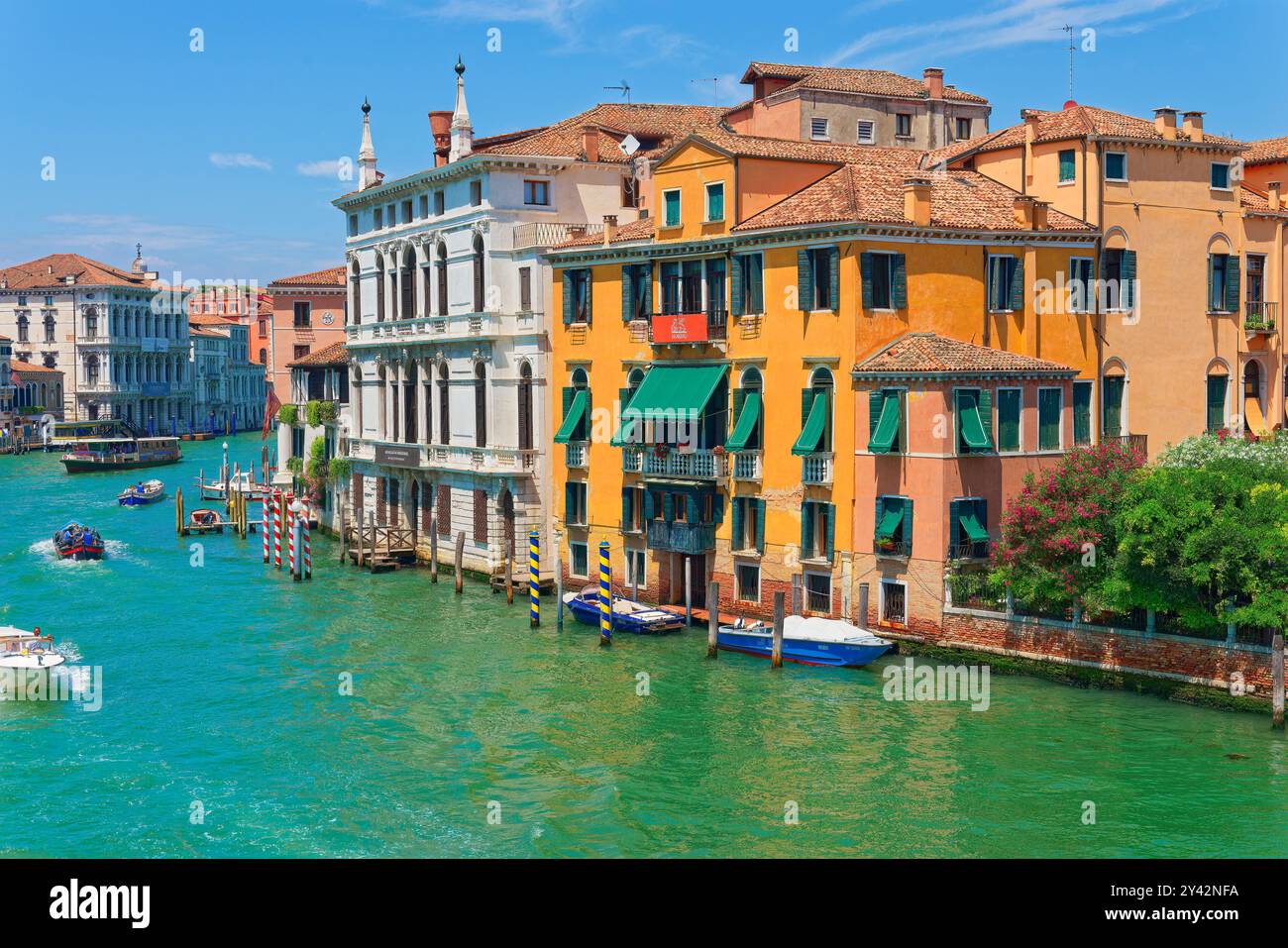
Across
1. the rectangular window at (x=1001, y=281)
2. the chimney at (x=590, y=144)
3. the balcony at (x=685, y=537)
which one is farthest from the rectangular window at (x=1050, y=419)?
the chimney at (x=590, y=144)

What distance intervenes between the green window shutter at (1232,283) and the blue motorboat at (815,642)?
41.8 feet

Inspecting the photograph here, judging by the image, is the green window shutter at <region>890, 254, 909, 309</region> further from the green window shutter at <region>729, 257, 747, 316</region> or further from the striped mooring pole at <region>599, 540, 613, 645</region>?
the striped mooring pole at <region>599, 540, 613, 645</region>

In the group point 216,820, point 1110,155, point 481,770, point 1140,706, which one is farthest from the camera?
point 1110,155

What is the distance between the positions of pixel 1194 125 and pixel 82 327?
9195 cm

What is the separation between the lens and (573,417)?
35.3m

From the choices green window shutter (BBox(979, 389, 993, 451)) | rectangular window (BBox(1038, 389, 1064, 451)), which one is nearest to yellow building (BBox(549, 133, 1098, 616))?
rectangular window (BBox(1038, 389, 1064, 451))

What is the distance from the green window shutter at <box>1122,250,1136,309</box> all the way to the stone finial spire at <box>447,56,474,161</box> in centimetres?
1792

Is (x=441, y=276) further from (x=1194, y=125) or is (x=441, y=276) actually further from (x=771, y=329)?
(x=1194, y=125)

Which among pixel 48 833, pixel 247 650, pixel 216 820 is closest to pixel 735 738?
pixel 216 820

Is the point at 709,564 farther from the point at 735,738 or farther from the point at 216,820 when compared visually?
the point at 216,820

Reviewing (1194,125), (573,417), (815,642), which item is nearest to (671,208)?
(573,417)

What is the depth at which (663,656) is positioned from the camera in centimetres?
2839
